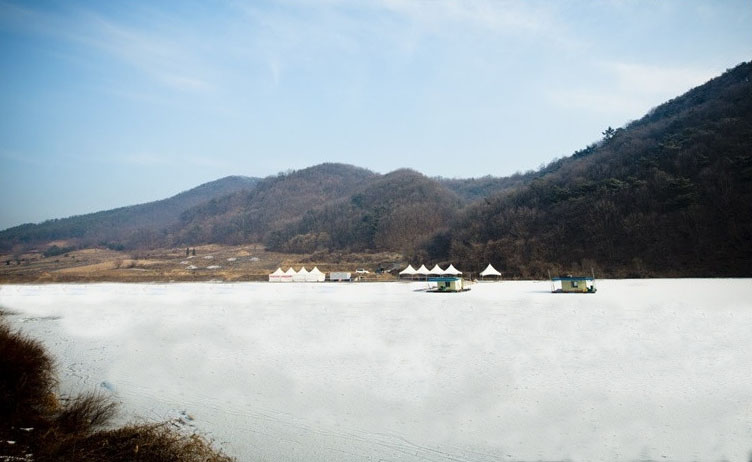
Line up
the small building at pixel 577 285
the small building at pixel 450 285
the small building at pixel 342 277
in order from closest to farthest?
the small building at pixel 577 285
the small building at pixel 450 285
the small building at pixel 342 277

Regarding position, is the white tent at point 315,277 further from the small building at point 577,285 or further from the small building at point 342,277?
the small building at point 577,285

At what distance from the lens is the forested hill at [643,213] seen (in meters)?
41.1

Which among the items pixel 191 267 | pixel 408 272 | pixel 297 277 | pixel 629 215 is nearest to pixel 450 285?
pixel 408 272

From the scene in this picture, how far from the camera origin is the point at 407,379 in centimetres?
951

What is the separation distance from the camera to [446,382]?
9.13m

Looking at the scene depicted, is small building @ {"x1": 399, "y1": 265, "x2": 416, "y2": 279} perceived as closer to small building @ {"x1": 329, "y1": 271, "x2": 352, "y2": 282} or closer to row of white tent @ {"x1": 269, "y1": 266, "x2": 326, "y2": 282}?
small building @ {"x1": 329, "y1": 271, "x2": 352, "y2": 282}

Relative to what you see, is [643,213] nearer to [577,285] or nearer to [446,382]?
[577,285]

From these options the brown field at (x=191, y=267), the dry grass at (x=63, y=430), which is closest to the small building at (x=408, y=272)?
the brown field at (x=191, y=267)

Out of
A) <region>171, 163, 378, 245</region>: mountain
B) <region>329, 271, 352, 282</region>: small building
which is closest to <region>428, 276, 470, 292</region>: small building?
<region>329, 271, 352, 282</region>: small building

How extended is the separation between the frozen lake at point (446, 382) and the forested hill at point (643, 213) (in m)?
A: 28.1

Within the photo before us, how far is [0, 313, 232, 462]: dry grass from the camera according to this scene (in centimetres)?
561

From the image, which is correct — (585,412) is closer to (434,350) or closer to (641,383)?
(641,383)

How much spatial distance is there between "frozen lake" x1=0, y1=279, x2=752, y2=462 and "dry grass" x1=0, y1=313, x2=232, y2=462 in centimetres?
64

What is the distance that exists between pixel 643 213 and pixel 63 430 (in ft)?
174
